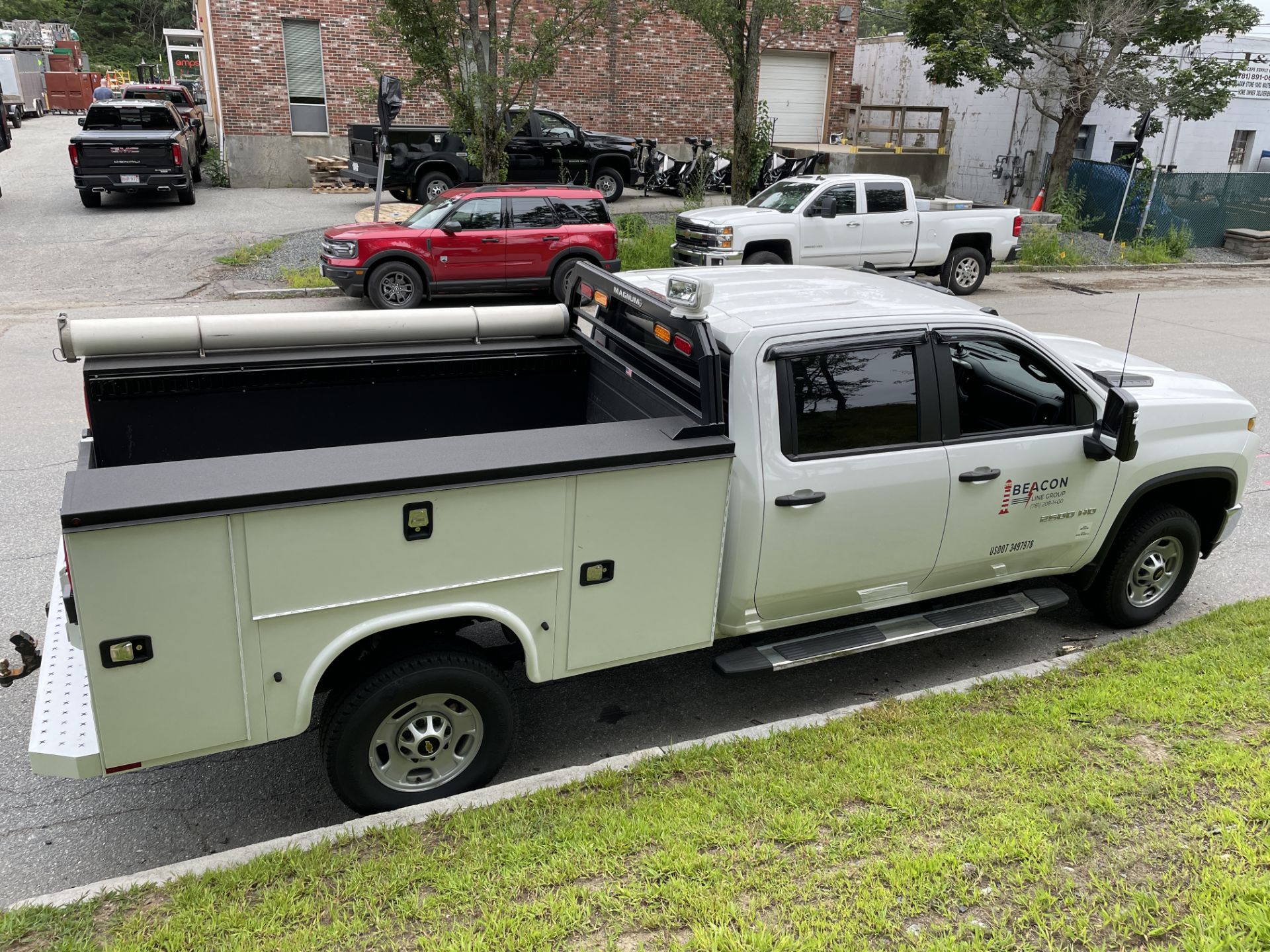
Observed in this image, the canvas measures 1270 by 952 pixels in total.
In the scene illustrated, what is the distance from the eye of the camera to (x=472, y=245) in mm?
13633

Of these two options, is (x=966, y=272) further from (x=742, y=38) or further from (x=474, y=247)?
(x=474, y=247)

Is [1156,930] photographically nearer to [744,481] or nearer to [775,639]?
[744,481]

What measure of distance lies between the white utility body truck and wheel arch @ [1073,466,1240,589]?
0.06 feet

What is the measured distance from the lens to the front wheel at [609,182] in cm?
2309

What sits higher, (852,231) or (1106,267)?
(852,231)

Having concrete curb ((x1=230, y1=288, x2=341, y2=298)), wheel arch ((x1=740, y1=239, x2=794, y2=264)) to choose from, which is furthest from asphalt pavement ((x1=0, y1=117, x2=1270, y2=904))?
wheel arch ((x1=740, y1=239, x2=794, y2=264))

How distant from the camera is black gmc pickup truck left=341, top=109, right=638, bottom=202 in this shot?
20375 mm

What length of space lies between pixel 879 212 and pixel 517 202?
589 cm

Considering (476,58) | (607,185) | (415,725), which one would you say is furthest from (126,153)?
(415,725)

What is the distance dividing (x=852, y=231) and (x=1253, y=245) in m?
12.9

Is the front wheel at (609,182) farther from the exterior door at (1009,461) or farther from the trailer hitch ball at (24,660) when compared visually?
the trailer hitch ball at (24,660)

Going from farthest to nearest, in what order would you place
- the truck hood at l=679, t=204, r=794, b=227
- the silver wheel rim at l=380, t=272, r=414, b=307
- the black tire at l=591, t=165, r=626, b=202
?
the black tire at l=591, t=165, r=626, b=202, the truck hood at l=679, t=204, r=794, b=227, the silver wheel rim at l=380, t=272, r=414, b=307

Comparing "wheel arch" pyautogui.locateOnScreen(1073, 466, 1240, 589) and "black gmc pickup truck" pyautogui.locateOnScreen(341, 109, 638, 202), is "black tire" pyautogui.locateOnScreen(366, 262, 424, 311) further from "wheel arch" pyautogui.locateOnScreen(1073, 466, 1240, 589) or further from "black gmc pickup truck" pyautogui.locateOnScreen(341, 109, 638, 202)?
"wheel arch" pyautogui.locateOnScreen(1073, 466, 1240, 589)

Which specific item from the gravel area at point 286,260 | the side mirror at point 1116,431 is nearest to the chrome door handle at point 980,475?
the side mirror at point 1116,431
